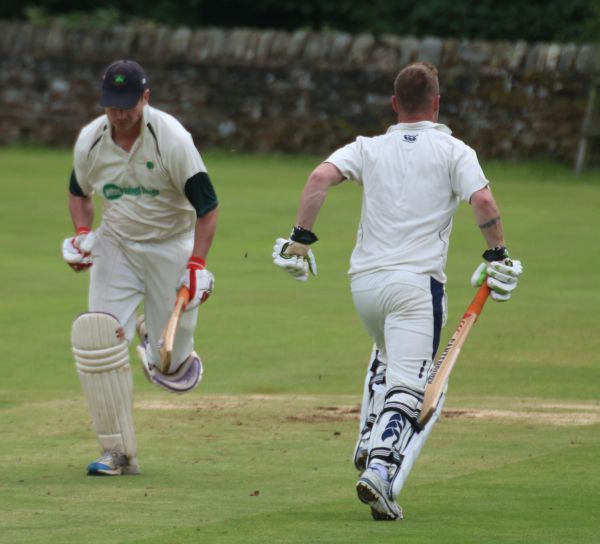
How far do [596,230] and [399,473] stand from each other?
379 inches

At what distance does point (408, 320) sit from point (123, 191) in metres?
1.79

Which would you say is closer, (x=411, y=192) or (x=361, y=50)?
(x=411, y=192)

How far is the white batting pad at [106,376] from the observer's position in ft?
20.6

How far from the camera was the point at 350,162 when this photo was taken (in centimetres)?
564

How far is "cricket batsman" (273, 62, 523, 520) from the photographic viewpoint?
552cm

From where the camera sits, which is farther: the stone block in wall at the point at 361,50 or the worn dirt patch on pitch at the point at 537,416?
the stone block in wall at the point at 361,50

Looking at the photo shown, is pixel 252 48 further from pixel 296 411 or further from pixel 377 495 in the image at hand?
pixel 377 495

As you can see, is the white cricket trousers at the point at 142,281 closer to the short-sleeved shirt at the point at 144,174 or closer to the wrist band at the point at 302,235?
the short-sleeved shirt at the point at 144,174

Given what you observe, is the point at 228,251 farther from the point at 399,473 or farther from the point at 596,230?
the point at 399,473

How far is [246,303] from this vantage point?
11.4 metres

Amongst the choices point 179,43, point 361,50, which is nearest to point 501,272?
point 361,50

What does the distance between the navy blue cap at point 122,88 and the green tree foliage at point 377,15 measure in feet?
47.9

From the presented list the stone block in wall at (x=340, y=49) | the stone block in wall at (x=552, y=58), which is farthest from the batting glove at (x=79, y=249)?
the stone block in wall at (x=340, y=49)

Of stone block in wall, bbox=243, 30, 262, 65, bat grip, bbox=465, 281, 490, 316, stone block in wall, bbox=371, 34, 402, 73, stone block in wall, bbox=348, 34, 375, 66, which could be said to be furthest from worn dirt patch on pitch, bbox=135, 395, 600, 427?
stone block in wall, bbox=243, 30, 262, 65
